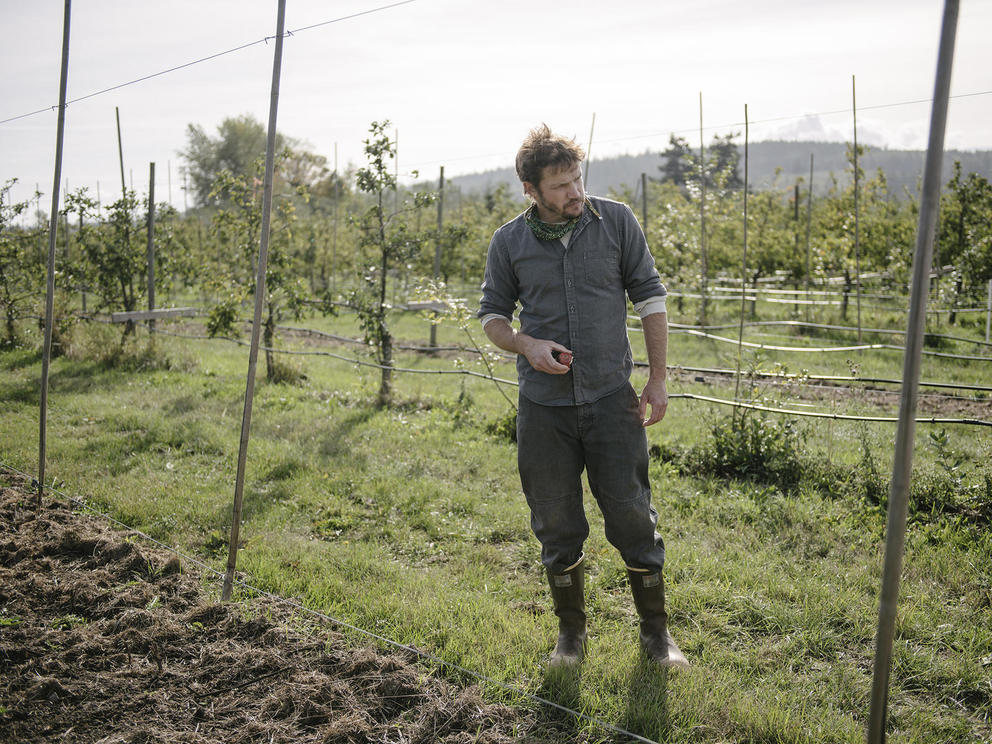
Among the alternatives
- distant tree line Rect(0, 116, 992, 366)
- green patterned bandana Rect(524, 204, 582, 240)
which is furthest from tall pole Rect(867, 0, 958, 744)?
distant tree line Rect(0, 116, 992, 366)

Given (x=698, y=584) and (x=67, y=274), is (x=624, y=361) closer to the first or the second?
(x=698, y=584)

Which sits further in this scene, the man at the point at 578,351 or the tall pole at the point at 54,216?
the tall pole at the point at 54,216

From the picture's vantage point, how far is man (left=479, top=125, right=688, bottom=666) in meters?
2.49

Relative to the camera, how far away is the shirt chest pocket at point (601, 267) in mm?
2510

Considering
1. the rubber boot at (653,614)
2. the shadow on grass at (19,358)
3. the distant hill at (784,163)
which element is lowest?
the rubber boot at (653,614)

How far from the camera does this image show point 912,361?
1.62 meters

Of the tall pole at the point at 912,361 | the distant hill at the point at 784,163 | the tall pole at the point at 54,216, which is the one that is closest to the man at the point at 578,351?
the tall pole at the point at 912,361

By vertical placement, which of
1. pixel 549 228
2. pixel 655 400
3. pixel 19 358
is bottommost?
pixel 19 358

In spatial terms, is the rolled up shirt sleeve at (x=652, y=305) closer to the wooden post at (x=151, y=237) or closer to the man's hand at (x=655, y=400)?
the man's hand at (x=655, y=400)

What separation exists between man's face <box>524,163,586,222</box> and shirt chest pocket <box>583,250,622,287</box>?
0.16m

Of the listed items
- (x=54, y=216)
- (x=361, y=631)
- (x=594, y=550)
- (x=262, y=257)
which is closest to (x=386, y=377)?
(x=54, y=216)

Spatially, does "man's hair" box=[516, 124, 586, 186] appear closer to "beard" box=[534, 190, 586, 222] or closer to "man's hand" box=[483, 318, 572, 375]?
"beard" box=[534, 190, 586, 222]

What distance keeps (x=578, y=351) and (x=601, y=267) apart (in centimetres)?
31

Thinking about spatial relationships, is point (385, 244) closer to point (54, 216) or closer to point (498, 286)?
point (54, 216)
